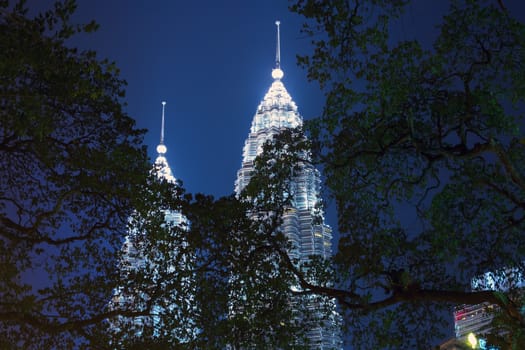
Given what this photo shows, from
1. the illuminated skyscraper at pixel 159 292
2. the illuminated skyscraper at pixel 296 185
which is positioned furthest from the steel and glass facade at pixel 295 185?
the illuminated skyscraper at pixel 159 292

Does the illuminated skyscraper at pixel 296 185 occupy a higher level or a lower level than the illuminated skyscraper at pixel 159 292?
higher

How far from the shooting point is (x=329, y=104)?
462 inches

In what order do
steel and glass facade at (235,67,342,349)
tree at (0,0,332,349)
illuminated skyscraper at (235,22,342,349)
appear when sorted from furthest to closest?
illuminated skyscraper at (235,22,342,349)
steel and glass facade at (235,67,342,349)
tree at (0,0,332,349)

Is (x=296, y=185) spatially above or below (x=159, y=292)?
above

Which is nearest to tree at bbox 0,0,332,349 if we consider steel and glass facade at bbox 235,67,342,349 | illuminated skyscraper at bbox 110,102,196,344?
illuminated skyscraper at bbox 110,102,196,344

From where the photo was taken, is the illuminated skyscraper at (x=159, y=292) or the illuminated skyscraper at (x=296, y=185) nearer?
the illuminated skyscraper at (x=159, y=292)

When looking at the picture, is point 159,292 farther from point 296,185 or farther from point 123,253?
point 296,185

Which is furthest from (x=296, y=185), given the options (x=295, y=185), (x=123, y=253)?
(x=123, y=253)

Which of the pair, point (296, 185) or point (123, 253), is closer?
point (123, 253)

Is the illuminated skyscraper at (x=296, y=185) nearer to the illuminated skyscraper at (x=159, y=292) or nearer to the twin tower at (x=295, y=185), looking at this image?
the twin tower at (x=295, y=185)

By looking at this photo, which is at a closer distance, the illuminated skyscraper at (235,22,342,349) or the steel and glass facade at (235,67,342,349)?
the steel and glass facade at (235,67,342,349)

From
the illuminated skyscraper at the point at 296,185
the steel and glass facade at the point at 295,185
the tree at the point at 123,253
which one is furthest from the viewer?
the illuminated skyscraper at the point at 296,185

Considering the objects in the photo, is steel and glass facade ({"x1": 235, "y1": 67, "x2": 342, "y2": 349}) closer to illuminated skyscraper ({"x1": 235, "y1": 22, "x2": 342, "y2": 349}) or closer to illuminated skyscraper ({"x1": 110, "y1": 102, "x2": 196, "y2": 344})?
illuminated skyscraper ({"x1": 235, "y1": 22, "x2": 342, "y2": 349})

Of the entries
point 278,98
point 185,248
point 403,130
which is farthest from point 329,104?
point 278,98
